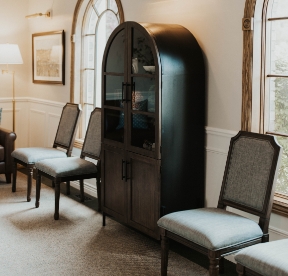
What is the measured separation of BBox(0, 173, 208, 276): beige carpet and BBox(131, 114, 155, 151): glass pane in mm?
803

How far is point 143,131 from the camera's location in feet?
11.9

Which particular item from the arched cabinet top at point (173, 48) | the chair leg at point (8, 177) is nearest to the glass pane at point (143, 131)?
the arched cabinet top at point (173, 48)

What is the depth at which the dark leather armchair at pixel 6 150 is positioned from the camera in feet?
18.7

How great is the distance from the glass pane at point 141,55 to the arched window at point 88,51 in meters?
1.65

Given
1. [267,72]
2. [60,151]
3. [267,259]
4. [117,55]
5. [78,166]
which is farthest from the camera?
[60,151]

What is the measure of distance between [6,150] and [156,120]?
2859 millimetres

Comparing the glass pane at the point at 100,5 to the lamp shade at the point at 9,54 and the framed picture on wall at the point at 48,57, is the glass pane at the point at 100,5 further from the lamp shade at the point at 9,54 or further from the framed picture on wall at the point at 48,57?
the lamp shade at the point at 9,54

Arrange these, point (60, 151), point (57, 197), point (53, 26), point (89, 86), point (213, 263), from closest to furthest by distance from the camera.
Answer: point (213, 263) → point (57, 197) → point (60, 151) → point (89, 86) → point (53, 26)

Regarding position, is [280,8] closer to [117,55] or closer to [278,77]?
[278,77]

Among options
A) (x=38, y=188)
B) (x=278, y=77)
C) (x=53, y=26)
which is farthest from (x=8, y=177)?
(x=278, y=77)

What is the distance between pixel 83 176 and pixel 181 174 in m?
1.28

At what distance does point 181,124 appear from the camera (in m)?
3.55

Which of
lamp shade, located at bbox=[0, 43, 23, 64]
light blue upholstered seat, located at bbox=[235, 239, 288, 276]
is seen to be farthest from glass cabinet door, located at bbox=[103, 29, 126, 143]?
lamp shade, located at bbox=[0, 43, 23, 64]

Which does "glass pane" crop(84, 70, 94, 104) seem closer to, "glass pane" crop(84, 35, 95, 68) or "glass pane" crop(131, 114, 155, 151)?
"glass pane" crop(84, 35, 95, 68)
